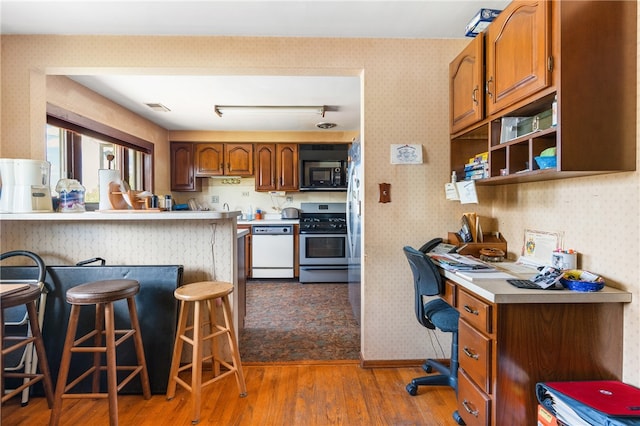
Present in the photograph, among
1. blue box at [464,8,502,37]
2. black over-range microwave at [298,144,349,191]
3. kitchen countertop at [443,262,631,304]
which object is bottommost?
kitchen countertop at [443,262,631,304]

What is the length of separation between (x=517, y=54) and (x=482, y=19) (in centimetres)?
48

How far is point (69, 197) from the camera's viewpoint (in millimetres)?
1878

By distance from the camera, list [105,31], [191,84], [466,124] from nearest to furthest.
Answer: [466,124], [105,31], [191,84]

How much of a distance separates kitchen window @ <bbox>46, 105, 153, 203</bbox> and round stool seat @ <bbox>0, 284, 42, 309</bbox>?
130 cm

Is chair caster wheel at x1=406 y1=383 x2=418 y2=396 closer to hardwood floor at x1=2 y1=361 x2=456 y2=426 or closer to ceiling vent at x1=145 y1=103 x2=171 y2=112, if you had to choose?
hardwood floor at x1=2 y1=361 x2=456 y2=426

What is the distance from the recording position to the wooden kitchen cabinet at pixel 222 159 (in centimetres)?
459

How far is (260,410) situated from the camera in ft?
5.52

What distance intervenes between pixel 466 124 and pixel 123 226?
2.28 meters

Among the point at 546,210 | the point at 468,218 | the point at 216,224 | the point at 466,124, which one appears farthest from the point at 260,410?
the point at 466,124

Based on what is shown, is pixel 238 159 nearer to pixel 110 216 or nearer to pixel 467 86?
pixel 110 216

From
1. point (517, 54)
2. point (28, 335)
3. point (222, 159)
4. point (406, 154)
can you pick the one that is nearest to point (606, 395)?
point (517, 54)

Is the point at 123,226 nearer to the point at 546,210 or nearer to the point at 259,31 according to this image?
the point at 259,31

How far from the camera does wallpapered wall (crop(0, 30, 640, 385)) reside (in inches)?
79.7

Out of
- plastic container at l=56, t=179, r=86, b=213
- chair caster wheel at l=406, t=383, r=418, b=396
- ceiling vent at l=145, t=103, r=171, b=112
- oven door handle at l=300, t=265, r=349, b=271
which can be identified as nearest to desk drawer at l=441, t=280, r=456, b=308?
chair caster wheel at l=406, t=383, r=418, b=396
